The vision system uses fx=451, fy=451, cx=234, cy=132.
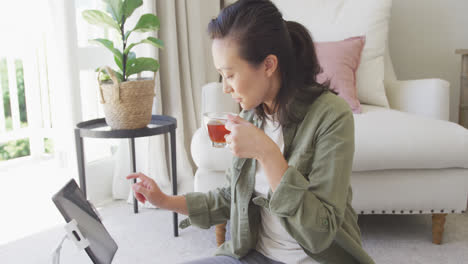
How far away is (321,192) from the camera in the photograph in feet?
2.84

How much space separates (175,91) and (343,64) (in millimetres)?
871

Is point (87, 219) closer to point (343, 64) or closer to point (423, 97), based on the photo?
point (343, 64)

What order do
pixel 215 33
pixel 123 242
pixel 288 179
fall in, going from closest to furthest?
pixel 288 179 < pixel 215 33 < pixel 123 242

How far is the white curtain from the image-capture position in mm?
2367

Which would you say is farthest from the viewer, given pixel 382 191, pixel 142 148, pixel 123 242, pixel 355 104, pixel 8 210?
pixel 142 148

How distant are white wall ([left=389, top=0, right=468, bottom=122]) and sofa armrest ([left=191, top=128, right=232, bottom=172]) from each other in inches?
68.5

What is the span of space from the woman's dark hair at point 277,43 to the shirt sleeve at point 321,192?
99mm

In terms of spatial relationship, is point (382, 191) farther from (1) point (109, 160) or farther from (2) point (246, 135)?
(1) point (109, 160)

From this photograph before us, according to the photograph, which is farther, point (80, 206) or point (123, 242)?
point (123, 242)

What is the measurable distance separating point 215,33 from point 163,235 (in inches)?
48.6

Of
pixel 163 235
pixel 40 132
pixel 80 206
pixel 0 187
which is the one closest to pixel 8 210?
pixel 0 187

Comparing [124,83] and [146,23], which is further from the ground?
[146,23]

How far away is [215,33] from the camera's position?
3.11ft

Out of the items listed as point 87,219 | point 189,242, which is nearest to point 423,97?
point 189,242
